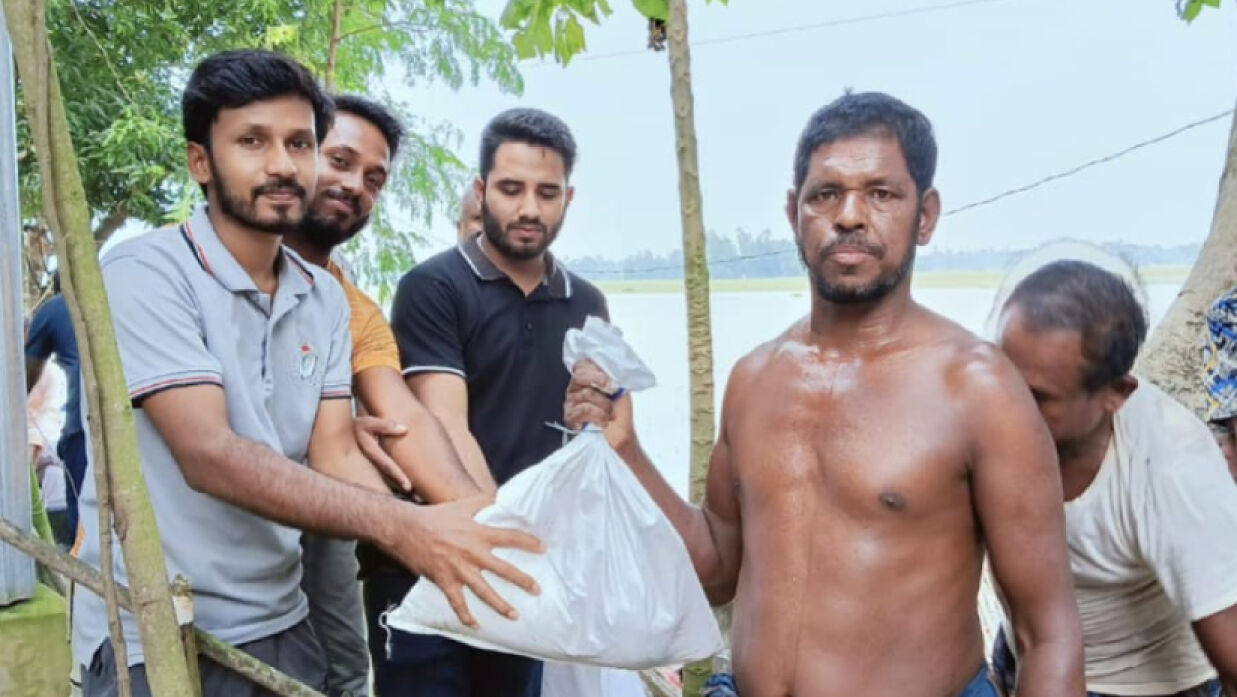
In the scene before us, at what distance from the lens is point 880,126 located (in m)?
1.66

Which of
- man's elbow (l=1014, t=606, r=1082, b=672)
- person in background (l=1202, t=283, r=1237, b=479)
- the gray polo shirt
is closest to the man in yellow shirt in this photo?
the gray polo shirt

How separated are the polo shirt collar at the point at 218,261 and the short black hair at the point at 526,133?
85 centimetres

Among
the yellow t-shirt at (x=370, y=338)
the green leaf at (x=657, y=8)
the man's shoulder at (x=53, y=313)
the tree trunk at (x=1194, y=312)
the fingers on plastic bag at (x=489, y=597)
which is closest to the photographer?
the fingers on plastic bag at (x=489, y=597)

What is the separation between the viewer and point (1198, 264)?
3254mm

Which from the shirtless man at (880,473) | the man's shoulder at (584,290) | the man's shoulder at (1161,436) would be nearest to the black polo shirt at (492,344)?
the man's shoulder at (584,290)

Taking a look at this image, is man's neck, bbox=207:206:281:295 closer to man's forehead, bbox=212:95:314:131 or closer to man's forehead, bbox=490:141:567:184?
man's forehead, bbox=212:95:314:131

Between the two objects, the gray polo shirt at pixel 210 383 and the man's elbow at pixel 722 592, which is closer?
the gray polo shirt at pixel 210 383

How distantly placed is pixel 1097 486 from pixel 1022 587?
31cm

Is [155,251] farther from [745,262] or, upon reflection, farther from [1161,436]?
[745,262]

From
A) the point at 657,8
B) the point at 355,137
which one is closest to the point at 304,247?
the point at 355,137

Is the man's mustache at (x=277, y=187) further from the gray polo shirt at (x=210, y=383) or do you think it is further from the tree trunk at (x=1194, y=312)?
the tree trunk at (x=1194, y=312)

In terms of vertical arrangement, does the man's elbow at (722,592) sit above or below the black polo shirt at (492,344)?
below

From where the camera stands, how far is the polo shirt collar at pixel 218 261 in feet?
5.53

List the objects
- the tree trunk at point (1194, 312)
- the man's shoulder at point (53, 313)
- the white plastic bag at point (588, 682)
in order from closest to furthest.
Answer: the white plastic bag at point (588, 682) < the tree trunk at point (1194, 312) < the man's shoulder at point (53, 313)
